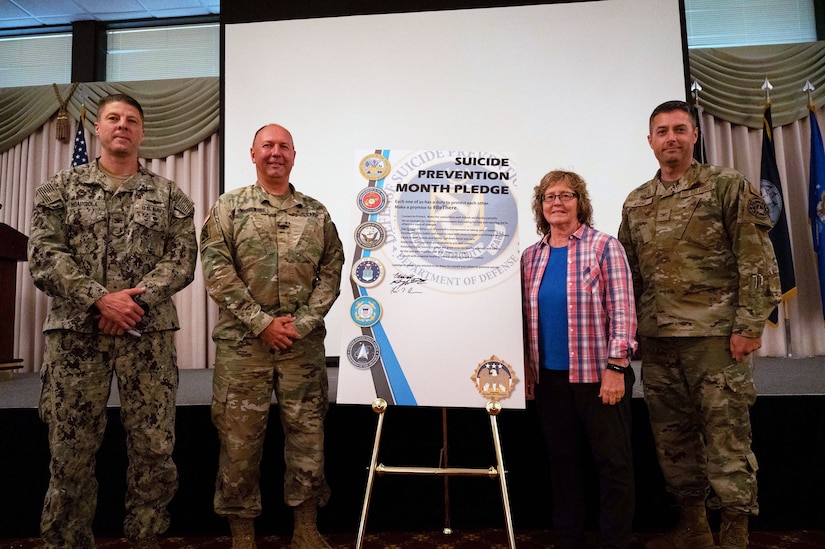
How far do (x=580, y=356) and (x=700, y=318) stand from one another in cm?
58

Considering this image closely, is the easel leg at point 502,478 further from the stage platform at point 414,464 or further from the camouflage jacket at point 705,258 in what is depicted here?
the camouflage jacket at point 705,258

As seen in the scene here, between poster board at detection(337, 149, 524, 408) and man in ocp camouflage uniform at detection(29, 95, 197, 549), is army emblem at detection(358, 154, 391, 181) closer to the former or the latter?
poster board at detection(337, 149, 524, 408)

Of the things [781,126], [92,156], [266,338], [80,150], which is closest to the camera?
[266,338]

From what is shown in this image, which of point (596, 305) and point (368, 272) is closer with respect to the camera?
point (596, 305)

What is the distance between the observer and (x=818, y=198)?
4.38 metres

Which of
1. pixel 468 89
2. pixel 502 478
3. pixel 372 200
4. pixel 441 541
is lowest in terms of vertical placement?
pixel 441 541

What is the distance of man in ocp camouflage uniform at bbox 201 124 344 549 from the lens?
2.04 meters

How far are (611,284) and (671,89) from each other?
2.78m

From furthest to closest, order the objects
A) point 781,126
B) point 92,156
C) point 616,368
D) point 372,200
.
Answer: point 92,156, point 781,126, point 372,200, point 616,368

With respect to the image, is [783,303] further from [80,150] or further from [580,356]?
[80,150]

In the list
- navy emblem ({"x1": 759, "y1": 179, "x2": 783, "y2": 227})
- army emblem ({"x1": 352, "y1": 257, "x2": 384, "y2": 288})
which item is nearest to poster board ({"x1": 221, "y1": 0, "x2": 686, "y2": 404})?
navy emblem ({"x1": 759, "y1": 179, "x2": 783, "y2": 227})

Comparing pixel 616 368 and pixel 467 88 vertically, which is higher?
pixel 467 88

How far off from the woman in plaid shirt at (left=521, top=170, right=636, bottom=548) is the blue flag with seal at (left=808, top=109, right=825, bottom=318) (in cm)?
347

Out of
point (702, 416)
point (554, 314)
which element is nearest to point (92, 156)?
point (554, 314)
